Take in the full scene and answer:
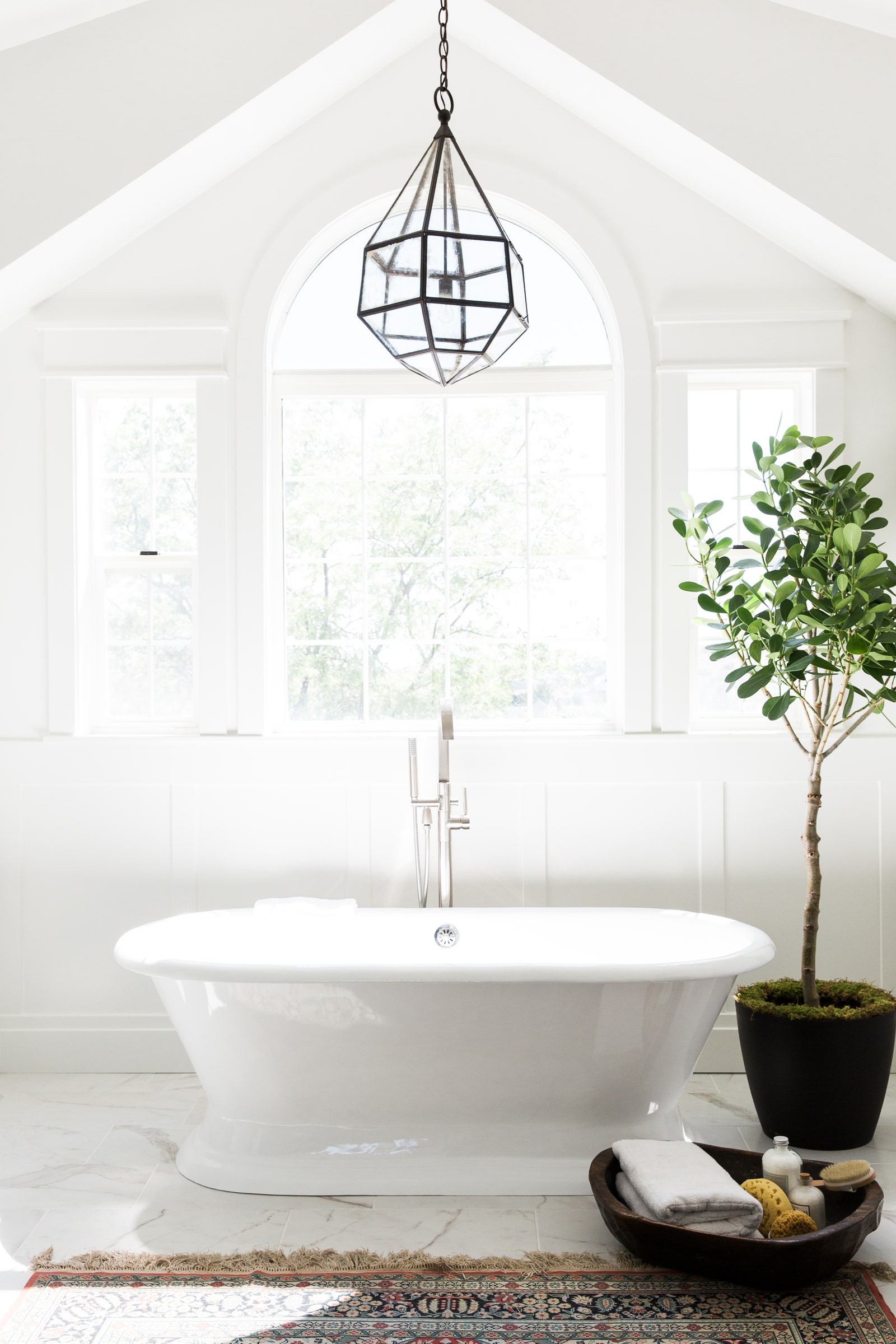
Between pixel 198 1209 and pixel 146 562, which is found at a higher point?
pixel 146 562

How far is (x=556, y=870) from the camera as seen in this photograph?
10.6ft

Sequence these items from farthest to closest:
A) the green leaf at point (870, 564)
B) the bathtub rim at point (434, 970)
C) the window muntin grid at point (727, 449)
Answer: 1. the window muntin grid at point (727, 449)
2. the green leaf at point (870, 564)
3. the bathtub rim at point (434, 970)

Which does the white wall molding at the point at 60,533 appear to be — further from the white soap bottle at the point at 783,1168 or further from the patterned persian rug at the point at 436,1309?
the white soap bottle at the point at 783,1168

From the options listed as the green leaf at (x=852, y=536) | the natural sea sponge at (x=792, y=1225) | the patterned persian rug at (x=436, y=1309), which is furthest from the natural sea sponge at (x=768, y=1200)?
the green leaf at (x=852, y=536)

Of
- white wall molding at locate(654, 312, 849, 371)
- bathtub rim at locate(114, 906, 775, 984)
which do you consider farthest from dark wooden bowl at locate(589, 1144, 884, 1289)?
white wall molding at locate(654, 312, 849, 371)

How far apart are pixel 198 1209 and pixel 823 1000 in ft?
5.88

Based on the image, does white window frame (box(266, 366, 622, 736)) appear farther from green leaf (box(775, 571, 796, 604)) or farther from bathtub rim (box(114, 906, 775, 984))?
Answer: bathtub rim (box(114, 906, 775, 984))

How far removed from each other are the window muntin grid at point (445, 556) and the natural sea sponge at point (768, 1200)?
1.62 m

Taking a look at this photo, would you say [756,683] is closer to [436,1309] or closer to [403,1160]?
[403,1160]

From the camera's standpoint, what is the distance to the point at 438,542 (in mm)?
3438

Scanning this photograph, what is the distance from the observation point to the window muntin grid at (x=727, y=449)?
11.0 ft

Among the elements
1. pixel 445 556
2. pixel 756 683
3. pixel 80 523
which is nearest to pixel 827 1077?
pixel 756 683

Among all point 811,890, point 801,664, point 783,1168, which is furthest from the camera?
point 811,890

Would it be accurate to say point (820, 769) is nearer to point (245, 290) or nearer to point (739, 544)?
point (739, 544)
